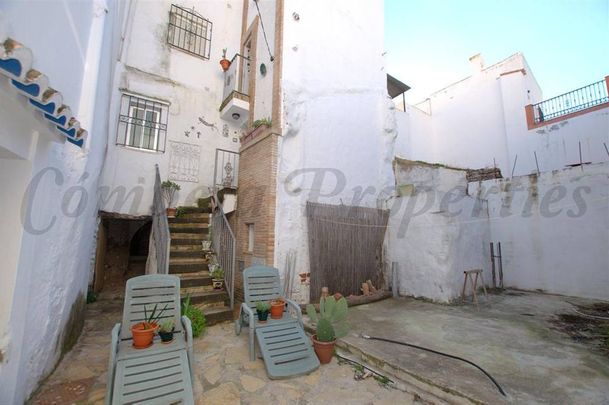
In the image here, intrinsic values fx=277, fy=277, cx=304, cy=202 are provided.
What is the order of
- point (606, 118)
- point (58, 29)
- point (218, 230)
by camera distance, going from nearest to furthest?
point (58, 29) < point (218, 230) < point (606, 118)

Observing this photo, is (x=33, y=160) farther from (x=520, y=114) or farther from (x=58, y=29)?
(x=520, y=114)

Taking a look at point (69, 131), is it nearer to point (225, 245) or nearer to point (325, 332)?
point (325, 332)

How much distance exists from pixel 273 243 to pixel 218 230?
5.34 feet

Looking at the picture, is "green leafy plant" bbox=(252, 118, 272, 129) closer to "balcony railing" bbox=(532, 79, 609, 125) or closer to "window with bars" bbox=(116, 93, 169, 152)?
"window with bars" bbox=(116, 93, 169, 152)

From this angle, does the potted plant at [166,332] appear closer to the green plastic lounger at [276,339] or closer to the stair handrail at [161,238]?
the green plastic lounger at [276,339]

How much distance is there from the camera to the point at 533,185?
803 cm

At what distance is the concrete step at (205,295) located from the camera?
517cm

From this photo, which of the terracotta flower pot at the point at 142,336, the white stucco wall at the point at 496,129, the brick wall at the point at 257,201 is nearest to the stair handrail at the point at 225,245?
the brick wall at the point at 257,201

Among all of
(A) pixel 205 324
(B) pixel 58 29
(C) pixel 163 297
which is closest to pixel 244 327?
(A) pixel 205 324

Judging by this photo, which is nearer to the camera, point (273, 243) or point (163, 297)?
point (163, 297)

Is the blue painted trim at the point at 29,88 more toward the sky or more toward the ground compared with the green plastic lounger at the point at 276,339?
more toward the sky

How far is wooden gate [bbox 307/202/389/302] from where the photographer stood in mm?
6129

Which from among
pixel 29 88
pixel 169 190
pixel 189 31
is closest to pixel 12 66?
pixel 29 88

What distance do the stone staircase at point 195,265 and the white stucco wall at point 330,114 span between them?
1402 mm
